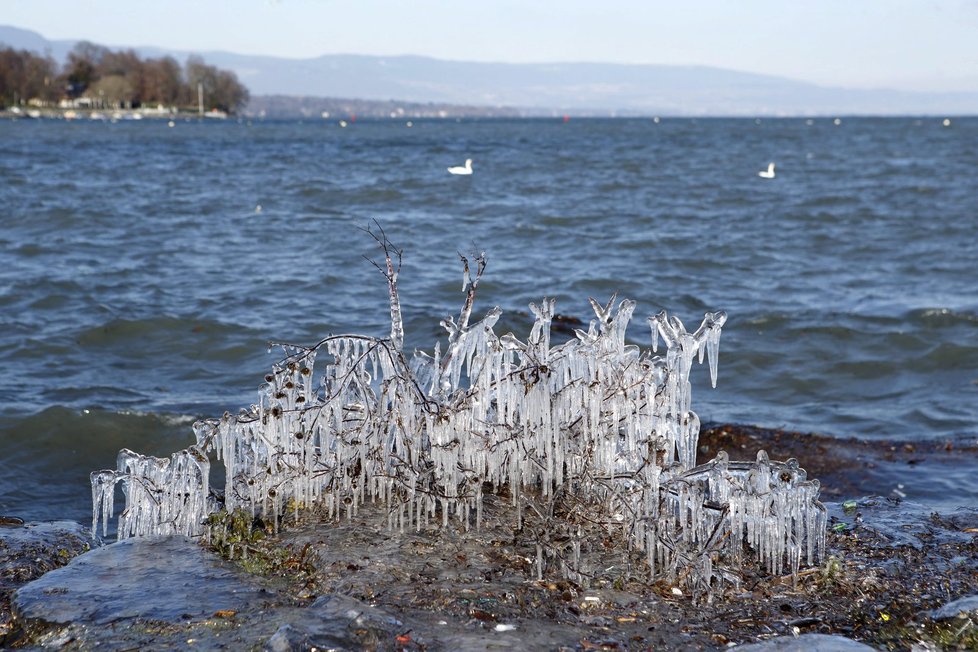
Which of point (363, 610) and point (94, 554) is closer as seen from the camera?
point (363, 610)

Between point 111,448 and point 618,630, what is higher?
point 618,630

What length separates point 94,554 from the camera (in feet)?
16.7

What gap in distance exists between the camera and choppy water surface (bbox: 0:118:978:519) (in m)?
9.52

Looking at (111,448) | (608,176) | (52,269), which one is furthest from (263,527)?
(608,176)

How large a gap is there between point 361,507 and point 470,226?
17819 mm

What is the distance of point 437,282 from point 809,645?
12180 millimetres

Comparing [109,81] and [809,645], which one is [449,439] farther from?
[109,81]

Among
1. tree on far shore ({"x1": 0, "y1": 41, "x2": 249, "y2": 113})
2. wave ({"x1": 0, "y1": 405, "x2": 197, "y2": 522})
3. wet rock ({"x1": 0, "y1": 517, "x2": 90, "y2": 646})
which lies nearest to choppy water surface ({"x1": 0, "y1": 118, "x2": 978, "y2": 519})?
wave ({"x1": 0, "y1": 405, "x2": 197, "y2": 522})

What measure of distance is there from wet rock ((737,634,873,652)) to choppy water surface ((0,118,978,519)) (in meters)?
4.93

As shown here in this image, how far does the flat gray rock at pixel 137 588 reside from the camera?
4.38 metres

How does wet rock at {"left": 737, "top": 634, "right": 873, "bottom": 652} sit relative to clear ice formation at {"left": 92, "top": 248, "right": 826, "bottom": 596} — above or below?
A: below

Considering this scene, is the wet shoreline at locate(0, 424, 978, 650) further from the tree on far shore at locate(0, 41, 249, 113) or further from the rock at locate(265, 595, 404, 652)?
the tree on far shore at locate(0, 41, 249, 113)

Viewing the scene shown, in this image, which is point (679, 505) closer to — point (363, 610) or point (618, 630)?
point (618, 630)

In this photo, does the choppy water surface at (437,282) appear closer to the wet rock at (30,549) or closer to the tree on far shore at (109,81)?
the wet rock at (30,549)
